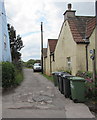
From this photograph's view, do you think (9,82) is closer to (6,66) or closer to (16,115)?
(6,66)

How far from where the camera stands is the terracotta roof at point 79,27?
46.0 feet

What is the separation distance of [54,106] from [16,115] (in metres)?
1.86

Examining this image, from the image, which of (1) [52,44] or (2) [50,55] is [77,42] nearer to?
(2) [50,55]

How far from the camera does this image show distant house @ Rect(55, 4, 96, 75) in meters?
13.3

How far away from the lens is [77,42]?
44.3 ft

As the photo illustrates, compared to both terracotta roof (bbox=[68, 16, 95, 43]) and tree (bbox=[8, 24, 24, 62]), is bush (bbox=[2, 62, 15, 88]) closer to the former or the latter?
terracotta roof (bbox=[68, 16, 95, 43])

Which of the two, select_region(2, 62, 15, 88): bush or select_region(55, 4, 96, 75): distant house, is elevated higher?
select_region(55, 4, 96, 75): distant house

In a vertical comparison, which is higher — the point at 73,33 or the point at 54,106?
the point at 73,33

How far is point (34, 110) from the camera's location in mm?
6777

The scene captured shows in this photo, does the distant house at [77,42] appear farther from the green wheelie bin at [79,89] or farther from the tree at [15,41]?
the tree at [15,41]

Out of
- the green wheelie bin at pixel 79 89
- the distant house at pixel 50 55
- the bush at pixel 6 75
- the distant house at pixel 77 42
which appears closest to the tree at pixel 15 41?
the distant house at pixel 50 55

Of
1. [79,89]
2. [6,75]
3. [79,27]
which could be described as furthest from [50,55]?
[79,89]

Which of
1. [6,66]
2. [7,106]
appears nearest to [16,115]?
[7,106]

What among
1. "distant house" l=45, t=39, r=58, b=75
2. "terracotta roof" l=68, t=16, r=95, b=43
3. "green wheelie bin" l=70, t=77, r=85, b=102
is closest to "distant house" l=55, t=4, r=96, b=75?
"terracotta roof" l=68, t=16, r=95, b=43
